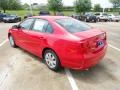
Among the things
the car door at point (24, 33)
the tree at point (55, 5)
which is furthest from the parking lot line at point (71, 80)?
the tree at point (55, 5)

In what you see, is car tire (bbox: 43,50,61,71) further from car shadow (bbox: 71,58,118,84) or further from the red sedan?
car shadow (bbox: 71,58,118,84)

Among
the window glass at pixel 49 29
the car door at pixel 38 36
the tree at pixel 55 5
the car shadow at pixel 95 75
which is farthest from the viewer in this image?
the tree at pixel 55 5

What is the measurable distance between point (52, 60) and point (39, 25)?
1.33 metres

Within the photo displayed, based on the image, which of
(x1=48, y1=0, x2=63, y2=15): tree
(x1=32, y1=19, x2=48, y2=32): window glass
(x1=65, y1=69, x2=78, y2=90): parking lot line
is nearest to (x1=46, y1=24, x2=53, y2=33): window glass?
(x1=32, y1=19, x2=48, y2=32): window glass

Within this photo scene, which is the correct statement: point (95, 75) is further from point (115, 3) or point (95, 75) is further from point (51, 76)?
point (115, 3)

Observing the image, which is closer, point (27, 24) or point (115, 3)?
point (27, 24)

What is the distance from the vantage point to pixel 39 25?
266 inches

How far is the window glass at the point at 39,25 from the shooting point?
6541mm

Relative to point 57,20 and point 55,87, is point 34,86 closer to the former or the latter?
point 55,87

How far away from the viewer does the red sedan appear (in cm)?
534

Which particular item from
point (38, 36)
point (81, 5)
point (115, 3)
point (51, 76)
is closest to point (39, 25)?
point (38, 36)

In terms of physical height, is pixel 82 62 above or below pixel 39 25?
below

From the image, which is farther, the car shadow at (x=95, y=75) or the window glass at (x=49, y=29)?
the window glass at (x=49, y=29)

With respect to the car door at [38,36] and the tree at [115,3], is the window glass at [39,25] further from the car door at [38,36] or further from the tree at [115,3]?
the tree at [115,3]
